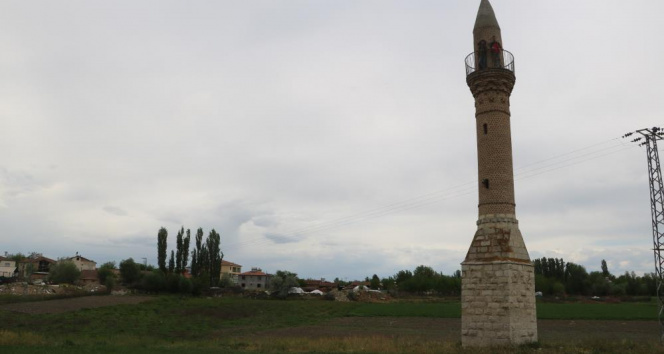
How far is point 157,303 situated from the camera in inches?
2045

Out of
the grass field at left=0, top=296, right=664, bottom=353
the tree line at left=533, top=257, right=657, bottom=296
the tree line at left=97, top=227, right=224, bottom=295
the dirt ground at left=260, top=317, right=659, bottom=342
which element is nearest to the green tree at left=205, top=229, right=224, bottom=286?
the tree line at left=97, top=227, right=224, bottom=295

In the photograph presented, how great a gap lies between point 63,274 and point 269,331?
214 feet

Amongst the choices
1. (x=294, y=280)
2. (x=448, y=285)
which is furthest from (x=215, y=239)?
(x=448, y=285)

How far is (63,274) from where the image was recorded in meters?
85.6

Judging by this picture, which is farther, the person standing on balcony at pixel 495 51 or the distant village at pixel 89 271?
the distant village at pixel 89 271

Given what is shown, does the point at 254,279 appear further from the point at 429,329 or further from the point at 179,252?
the point at 429,329

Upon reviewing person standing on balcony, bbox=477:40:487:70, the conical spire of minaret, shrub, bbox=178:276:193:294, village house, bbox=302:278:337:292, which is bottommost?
village house, bbox=302:278:337:292

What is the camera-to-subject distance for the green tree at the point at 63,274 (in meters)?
85.1

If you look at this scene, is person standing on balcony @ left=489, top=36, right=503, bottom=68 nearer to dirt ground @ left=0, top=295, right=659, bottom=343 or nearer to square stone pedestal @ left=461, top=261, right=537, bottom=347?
square stone pedestal @ left=461, top=261, right=537, bottom=347

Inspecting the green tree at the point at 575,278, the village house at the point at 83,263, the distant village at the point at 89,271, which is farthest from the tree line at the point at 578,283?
the village house at the point at 83,263

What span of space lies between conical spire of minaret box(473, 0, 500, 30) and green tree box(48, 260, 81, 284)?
83704 millimetres

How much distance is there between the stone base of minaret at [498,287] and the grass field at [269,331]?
744 millimetres

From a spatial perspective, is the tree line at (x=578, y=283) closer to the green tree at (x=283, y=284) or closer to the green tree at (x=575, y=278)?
the green tree at (x=575, y=278)

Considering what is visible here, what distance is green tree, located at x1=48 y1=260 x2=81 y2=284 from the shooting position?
85.1 metres
